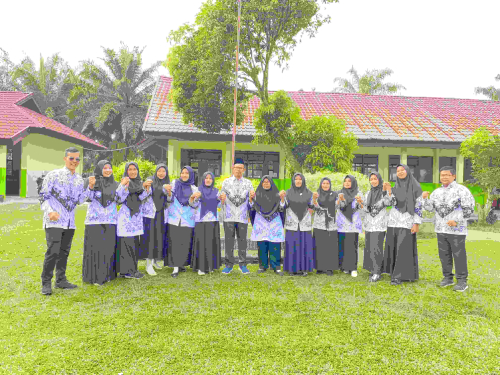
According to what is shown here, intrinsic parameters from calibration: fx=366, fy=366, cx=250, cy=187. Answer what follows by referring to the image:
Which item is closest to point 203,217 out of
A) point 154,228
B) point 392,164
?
point 154,228

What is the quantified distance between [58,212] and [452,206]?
4.71 meters

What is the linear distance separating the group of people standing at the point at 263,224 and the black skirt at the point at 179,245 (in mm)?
14

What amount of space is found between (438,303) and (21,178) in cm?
1668

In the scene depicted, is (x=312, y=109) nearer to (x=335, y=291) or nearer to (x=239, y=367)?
(x=335, y=291)

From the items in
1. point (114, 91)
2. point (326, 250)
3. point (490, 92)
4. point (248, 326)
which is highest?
point (490, 92)

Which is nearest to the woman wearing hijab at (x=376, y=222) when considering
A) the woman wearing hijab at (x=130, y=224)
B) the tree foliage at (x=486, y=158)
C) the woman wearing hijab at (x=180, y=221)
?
the woman wearing hijab at (x=180, y=221)

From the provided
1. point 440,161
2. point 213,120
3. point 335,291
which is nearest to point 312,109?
point 440,161

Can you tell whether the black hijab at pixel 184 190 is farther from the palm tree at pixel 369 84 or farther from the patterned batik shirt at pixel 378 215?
the palm tree at pixel 369 84

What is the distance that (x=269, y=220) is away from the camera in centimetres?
524

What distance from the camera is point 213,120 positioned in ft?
31.1

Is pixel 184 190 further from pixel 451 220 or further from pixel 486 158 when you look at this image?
pixel 486 158

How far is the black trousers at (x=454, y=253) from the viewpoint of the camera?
455cm

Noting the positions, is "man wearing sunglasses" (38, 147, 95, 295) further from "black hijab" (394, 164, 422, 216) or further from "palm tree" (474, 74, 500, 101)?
"palm tree" (474, 74, 500, 101)

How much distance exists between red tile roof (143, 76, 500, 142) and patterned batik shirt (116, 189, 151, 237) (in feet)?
29.0
